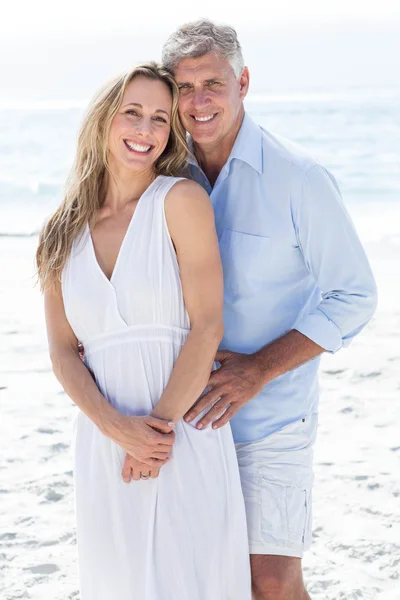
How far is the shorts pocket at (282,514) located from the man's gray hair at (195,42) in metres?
1.29

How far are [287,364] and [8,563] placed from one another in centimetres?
189

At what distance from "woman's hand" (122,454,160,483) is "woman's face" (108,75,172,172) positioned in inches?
32.7

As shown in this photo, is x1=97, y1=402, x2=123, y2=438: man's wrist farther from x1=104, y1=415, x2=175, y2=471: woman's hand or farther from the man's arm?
the man's arm

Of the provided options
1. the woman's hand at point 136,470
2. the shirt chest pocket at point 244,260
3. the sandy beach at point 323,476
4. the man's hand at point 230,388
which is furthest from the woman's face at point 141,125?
the sandy beach at point 323,476

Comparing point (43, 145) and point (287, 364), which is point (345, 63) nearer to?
point (43, 145)

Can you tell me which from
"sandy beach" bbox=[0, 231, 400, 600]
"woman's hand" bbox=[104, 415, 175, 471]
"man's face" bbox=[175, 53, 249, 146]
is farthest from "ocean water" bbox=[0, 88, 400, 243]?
"woman's hand" bbox=[104, 415, 175, 471]

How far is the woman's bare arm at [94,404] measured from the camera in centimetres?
234

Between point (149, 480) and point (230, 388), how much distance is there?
1.13ft

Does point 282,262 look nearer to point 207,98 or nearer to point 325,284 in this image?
point 325,284

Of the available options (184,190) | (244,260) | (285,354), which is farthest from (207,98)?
(285,354)

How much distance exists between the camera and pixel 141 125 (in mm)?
2471

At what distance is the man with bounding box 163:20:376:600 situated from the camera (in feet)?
8.36

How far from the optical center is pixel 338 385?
585cm

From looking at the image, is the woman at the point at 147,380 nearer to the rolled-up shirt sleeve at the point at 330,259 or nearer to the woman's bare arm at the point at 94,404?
the woman's bare arm at the point at 94,404
